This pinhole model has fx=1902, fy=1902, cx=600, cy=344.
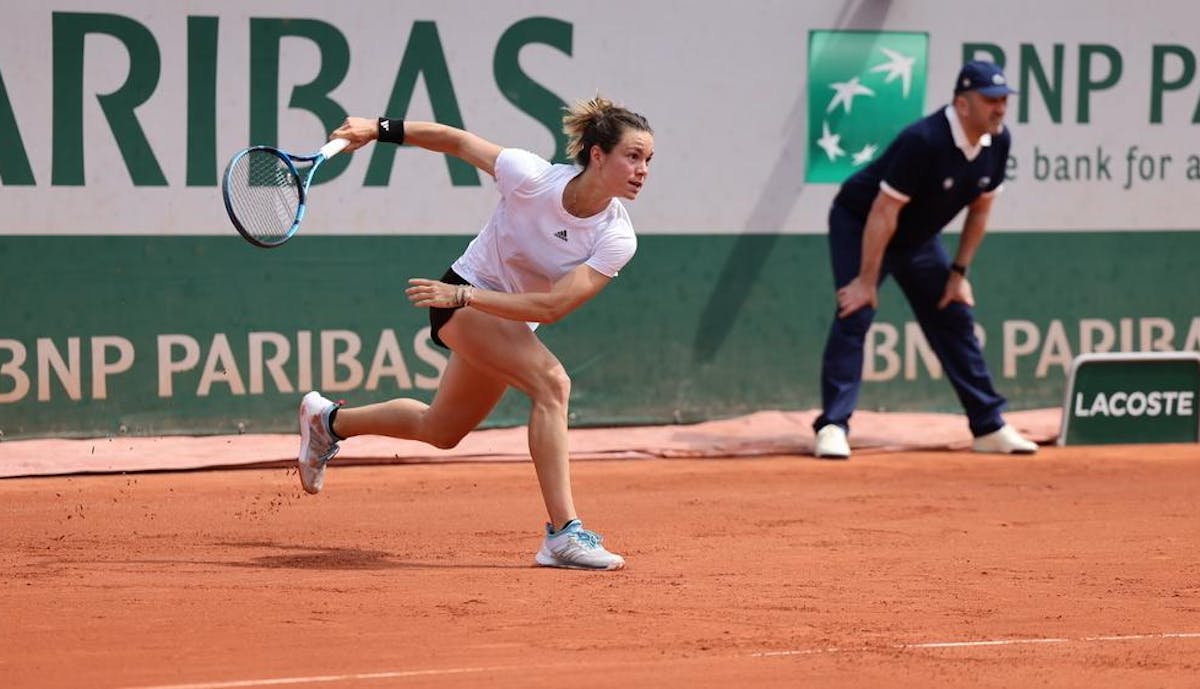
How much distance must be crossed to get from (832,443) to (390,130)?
138 inches

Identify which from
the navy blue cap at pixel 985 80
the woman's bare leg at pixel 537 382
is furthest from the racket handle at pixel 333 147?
the navy blue cap at pixel 985 80

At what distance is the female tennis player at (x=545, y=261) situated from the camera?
5.98 metres

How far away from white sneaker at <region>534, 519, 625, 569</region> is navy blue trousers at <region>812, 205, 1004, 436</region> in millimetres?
3180

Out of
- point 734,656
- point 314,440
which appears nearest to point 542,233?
point 314,440

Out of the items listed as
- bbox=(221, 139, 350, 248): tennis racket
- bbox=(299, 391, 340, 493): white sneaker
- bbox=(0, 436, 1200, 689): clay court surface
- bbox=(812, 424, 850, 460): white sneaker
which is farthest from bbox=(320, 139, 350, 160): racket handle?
bbox=(812, 424, 850, 460): white sneaker

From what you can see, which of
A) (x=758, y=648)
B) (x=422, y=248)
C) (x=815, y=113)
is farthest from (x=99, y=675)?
(x=815, y=113)

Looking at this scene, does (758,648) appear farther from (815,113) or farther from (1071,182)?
(1071,182)

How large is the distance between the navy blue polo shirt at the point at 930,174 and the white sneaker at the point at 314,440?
3094 mm

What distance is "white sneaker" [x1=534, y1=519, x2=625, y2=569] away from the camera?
6016 millimetres

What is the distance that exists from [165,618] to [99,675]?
64cm

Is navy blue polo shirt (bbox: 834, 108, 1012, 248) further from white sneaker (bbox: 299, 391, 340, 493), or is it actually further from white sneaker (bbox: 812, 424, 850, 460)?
white sneaker (bbox: 299, 391, 340, 493)

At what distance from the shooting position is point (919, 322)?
9250 millimetres

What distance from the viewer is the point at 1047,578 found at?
19.9 ft

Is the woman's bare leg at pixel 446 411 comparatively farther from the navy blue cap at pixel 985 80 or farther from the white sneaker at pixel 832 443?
the navy blue cap at pixel 985 80
